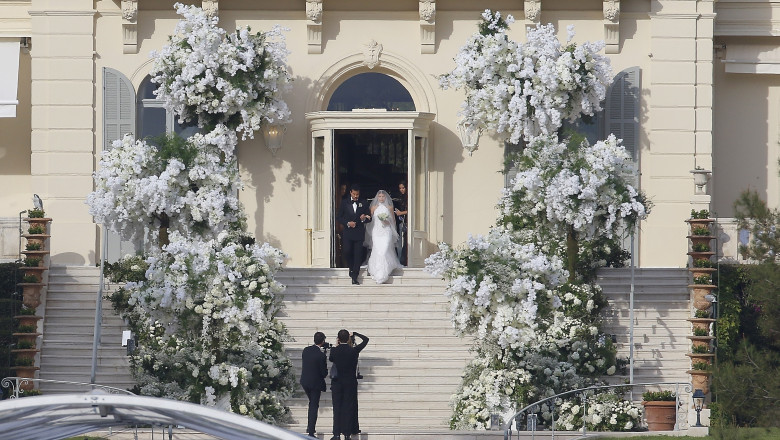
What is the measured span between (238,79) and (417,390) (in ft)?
21.2

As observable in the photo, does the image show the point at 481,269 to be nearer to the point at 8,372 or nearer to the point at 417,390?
the point at 417,390

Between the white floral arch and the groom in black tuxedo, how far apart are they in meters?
2.24

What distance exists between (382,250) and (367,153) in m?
2.98

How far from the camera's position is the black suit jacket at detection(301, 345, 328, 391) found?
18.2 metres

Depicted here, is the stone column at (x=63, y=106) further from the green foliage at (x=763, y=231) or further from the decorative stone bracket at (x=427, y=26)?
the green foliage at (x=763, y=231)

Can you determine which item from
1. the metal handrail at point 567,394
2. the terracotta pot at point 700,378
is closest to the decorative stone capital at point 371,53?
the terracotta pot at point 700,378

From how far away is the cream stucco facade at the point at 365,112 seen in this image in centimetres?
2619

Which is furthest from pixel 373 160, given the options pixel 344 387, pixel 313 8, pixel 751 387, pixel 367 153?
pixel 751 387

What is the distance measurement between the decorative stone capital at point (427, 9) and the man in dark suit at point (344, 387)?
944 centimetres

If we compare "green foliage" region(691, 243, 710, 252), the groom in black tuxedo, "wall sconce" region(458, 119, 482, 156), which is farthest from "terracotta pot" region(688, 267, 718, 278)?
the groom in black tuxedo

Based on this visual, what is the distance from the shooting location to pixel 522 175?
74.8ft

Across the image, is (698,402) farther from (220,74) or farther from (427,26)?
(220,74)

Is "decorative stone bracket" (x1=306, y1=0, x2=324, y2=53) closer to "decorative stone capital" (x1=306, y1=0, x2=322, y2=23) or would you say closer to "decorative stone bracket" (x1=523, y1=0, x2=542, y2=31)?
"decorative stone capital" (x1=306, y1=0, x2=322, y2=23)

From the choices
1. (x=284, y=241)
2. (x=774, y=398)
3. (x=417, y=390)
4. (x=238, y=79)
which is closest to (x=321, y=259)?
(x=284, y=241)
